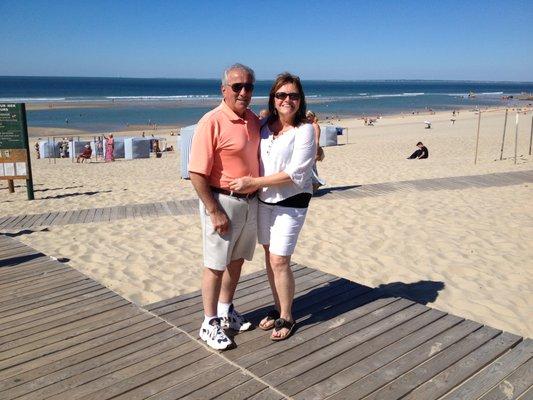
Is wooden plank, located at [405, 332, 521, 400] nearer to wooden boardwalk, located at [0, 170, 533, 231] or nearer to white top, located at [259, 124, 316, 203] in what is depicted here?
white top, located at [259, 124, 316, 203]

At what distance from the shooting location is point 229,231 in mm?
2676

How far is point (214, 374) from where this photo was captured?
248 centimetres

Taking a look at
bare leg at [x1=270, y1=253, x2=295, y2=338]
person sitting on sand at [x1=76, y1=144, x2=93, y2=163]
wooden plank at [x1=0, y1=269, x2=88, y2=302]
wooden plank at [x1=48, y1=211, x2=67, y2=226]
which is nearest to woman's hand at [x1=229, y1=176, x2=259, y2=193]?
bare leg at [x1=270, y1=253, x2=295, y2=338]

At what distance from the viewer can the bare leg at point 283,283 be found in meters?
2.79

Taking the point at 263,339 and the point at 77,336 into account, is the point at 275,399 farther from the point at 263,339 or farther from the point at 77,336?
the point at 77,336

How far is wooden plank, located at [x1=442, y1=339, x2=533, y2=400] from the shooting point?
2.30 m

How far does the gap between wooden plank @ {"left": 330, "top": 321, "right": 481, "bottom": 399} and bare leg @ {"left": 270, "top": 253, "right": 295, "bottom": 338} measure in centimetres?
59

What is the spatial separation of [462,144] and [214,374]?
700 inches

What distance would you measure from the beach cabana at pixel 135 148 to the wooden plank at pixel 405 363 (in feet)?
54.7

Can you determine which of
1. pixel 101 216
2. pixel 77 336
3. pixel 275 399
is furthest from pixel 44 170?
pixel 275 399

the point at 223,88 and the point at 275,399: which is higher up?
the point at 223,88

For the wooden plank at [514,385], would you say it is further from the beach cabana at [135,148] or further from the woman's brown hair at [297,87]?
the beach cabana at [135,148]

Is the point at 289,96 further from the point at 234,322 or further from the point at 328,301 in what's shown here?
the point at 328,301

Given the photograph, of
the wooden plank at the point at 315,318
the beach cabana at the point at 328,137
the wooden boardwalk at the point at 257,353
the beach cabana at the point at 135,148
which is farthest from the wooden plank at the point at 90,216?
the beach cabana at the point at 328,137
